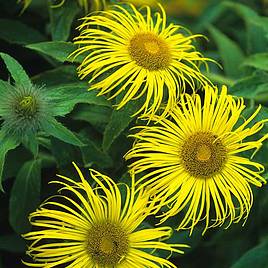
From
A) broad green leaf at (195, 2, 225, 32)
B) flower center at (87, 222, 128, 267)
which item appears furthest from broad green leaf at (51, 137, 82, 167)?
broad green leaf at (195, 2, 225, 32)

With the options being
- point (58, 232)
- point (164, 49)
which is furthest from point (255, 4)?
point (58, 232)

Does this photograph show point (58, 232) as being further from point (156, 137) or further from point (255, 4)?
point (255, 4)

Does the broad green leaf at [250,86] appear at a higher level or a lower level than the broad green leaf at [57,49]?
higher

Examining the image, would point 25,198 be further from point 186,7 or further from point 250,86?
point 186,7

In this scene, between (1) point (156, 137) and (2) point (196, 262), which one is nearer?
(1) point (156, 137)

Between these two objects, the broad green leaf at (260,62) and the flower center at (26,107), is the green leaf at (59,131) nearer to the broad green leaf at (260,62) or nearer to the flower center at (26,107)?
the flower center at (26,107)

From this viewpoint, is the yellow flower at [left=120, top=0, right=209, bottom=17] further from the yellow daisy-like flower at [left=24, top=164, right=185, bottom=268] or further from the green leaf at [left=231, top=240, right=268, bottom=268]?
the yellow daisy-like flower at [left=24, top=164, right=185, bottom=268]

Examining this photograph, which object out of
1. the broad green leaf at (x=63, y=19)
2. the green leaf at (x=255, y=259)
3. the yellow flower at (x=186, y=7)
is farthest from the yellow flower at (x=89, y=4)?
the yellow flower at (x=186, y=7)

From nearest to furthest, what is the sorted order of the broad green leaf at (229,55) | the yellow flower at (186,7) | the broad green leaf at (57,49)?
the broad green leaf at (57,49) → the broad green leaf at (229,55) → the yellow flower at (186,7)
